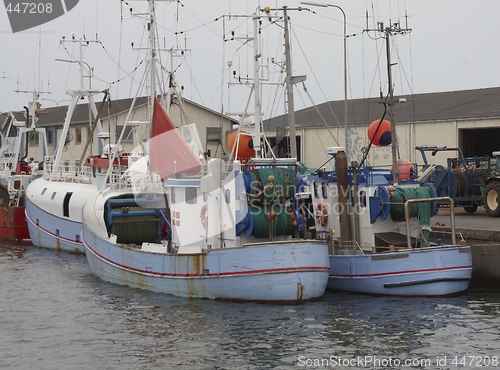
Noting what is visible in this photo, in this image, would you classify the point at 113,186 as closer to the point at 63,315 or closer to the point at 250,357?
the point at 63,315

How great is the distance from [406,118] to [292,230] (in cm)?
2177

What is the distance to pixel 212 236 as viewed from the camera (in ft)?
66.6

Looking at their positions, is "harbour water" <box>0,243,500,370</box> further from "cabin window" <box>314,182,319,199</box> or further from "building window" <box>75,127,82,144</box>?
"building window" <box>75,127,82,144</box>

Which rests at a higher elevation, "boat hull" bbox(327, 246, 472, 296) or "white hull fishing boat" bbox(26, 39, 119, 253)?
"white hull fishing boat" bbox(26, 39, 119, 253)

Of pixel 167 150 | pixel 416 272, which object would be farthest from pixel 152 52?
pixel 416 272

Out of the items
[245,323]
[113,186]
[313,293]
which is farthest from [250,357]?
[113,186]

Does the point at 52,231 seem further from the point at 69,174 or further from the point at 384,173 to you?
the point at 384,173

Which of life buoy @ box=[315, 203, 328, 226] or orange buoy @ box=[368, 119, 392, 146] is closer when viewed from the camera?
life buoy @ box=[315, 203, 328, 226]

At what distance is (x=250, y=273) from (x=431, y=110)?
83.6ft

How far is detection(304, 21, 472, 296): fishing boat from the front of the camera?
19375mm

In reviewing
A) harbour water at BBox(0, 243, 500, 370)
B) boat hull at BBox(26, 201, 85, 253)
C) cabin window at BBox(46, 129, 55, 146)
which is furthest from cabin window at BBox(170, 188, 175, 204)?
cabin window at BBox(46, 129, 55, 146)

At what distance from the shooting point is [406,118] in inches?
1582

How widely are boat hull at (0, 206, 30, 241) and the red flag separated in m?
13.4

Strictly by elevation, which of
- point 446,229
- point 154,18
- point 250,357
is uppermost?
point 154,18
